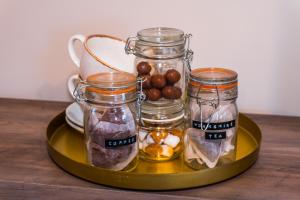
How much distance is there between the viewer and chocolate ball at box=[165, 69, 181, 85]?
0.88m

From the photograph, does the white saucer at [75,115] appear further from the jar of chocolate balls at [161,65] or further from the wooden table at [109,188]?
the jar of chocolate balls at [161,65]

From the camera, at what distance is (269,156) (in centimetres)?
91

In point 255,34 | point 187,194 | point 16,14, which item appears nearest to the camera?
point 187,194

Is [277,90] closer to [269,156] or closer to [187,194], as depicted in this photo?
[269,156]

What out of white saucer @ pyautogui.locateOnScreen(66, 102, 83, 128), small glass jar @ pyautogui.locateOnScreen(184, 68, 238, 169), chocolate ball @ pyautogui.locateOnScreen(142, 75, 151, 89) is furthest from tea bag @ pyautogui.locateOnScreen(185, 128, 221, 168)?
white saucer @ pyautogui.locateOnScreen(66, 102, 83, 128)

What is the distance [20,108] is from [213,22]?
51cm

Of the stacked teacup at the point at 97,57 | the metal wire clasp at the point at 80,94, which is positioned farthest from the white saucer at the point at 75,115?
the metal wire clasp at the point at 80,94

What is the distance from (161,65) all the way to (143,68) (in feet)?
0.12

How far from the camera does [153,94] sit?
34.4 inches

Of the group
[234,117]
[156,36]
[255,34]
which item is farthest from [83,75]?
[255,34]

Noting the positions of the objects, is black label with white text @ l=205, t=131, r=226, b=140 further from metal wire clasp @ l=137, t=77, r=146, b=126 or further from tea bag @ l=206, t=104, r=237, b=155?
metal wire clasp @ l=137, t=77, r=146, b=126

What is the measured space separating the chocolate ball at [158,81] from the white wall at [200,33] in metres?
0.30

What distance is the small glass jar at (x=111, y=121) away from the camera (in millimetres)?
803

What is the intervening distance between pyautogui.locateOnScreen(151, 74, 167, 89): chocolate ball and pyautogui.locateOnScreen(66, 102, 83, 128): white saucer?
0.20 metres
